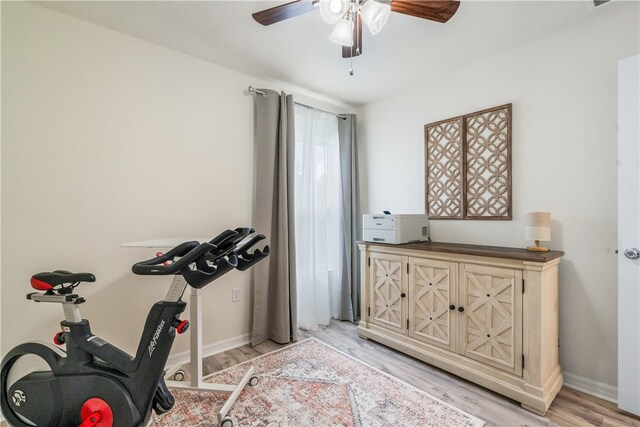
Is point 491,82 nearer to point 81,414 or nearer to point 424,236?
point 424,236

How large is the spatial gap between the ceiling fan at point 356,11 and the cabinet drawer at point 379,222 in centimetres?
144

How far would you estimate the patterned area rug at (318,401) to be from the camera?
1.63m

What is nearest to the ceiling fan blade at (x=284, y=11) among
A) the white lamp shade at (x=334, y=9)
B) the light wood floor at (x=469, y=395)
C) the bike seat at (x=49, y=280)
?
the white lamp shade at (x=334, y=9)

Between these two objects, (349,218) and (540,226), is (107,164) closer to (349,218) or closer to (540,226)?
(349,218)

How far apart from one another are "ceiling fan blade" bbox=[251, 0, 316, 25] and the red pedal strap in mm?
2020

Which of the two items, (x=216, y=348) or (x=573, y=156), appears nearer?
(x=573, y=156)

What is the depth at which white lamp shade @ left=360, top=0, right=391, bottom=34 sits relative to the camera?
1.40m

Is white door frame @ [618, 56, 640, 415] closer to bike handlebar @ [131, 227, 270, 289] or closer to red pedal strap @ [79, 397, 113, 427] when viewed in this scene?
bike handlebar @ [131, 227, 270, 289]

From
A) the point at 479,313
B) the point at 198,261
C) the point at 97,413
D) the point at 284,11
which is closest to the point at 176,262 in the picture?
the point at 198,261

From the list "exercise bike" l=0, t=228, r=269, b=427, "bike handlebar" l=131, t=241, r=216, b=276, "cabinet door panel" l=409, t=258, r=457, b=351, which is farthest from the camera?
"cabinet door panel" l=409, t=258, r=457, b=351

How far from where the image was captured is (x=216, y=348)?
8.06ft

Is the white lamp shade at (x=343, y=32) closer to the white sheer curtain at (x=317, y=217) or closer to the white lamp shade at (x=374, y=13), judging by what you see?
the white lamp shade at (x=374, y=13)

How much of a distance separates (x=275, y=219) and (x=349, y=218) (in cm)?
92

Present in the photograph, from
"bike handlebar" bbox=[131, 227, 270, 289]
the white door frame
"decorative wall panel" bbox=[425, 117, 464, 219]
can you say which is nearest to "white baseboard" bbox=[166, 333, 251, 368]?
"bike handlebar" bbox=[131, 227, 270, 289]
